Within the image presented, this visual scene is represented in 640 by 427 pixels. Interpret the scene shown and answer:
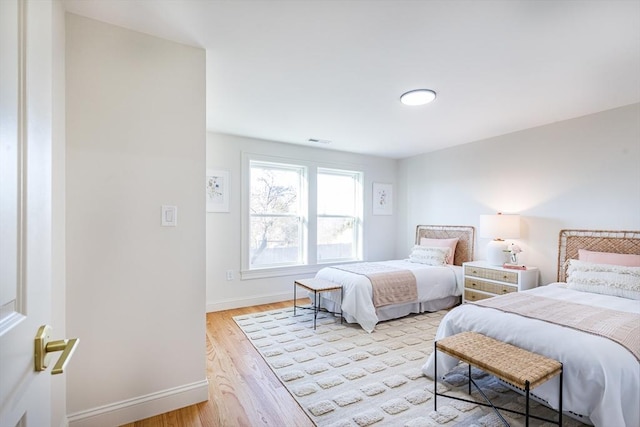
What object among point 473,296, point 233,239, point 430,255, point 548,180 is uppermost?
point 548,180

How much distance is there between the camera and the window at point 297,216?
4539 mm

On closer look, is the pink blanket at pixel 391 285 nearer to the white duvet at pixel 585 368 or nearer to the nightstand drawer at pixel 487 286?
the nightstand drawer at pixel 487 286

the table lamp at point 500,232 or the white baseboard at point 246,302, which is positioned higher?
the table lamp at point 500,232

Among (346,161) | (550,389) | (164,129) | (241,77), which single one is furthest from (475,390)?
(346,161)

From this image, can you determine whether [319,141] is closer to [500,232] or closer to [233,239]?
[233,239]

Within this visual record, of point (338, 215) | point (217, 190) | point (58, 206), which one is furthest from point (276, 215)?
point (58, 206)

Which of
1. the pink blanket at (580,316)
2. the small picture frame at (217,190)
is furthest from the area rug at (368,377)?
the small picture frame at (217,190)

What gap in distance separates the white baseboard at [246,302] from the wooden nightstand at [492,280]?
8.43 ft

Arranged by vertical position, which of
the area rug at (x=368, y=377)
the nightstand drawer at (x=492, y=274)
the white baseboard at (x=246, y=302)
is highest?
the nightstand drawer at (x=492, y=274)

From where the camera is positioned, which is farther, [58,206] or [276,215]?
[276,215]

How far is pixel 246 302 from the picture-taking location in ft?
14.2

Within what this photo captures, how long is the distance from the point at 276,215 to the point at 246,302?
1357 millimetres

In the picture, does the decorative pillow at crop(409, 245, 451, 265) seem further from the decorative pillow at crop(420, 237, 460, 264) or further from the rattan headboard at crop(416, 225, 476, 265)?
the rattan headboard at crop(416, 225, 476, 265)

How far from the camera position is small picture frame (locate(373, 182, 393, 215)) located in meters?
5.62
